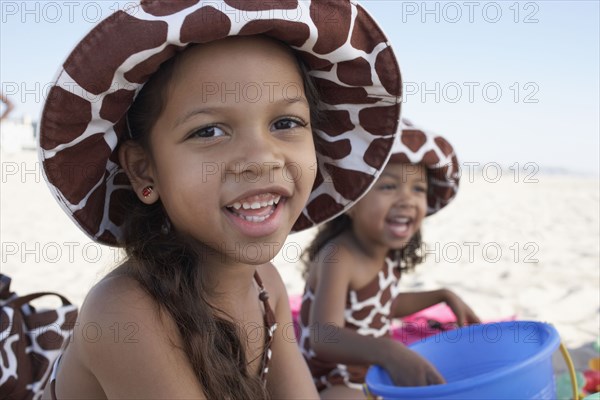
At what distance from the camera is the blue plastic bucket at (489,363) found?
4.03ft

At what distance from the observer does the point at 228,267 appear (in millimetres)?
1373

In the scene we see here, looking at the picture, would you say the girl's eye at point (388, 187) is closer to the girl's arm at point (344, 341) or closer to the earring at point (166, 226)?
the girl's arm at point (344, 341)

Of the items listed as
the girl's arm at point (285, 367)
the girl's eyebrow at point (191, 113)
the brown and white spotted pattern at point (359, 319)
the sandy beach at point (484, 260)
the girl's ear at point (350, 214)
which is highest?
the girl's eyebrow at point (191, 113)

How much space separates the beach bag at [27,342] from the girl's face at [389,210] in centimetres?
110

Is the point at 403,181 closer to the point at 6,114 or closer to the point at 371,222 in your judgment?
the point at 371,222

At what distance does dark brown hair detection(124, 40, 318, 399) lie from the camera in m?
1.20

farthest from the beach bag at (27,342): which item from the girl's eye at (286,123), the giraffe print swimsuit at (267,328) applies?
the girl's eye at (286,123)

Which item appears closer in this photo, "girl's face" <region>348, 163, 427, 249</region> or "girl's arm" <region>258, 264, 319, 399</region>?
"girl's arm" <region>258, 264, 319, 399</region>

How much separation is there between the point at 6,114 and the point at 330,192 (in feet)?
4.82

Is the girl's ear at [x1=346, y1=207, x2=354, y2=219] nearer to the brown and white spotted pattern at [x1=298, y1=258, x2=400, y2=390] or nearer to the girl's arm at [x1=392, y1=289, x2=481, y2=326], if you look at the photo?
the brown and white spotted pattern at [x1=298, y1=258, x2=400, y2=390]

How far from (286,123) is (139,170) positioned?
1.08 feet

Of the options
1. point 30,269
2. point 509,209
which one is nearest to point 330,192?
point 30,269

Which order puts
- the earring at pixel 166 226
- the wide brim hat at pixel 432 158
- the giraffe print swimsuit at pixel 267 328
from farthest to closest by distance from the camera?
the wide brim hat at pixel 432 158 → the giraffe print swimsuit at pixel 267 328 → the earring at pixel 166 226

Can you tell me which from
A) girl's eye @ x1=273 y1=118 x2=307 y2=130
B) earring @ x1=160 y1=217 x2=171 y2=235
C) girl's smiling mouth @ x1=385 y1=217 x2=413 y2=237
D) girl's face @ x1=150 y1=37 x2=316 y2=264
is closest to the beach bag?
earring @ x1=160 y1=217 x2=171 y2=235
